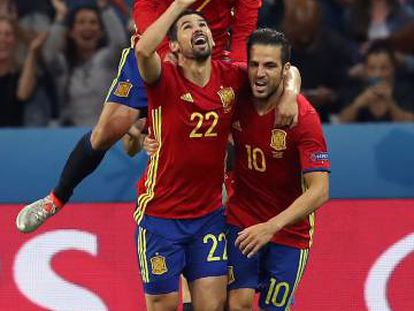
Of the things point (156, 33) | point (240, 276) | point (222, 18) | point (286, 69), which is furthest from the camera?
point (222, 18)

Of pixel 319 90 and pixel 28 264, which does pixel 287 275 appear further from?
pixel 319 90

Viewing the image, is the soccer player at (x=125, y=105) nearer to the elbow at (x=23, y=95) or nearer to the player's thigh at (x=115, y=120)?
the player's thigh at (x=115, y=120)

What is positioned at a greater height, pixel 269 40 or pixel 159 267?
pixel 269 40

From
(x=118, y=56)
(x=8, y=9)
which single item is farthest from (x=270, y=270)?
(x=8, y=9)

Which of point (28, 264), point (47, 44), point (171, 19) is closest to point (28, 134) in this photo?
point (28, 264)

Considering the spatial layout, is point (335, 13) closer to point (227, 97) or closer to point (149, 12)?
point (149, 12)

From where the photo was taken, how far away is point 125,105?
7.15 m

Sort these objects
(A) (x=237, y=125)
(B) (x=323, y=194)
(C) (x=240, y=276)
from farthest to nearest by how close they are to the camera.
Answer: (C) (x=240, y=276), (A) (x=237, y=125), (B) (x=323, y=194)

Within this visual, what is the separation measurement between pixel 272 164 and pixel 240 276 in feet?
2.00

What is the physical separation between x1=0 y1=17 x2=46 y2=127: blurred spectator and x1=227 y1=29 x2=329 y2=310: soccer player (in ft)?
8.66

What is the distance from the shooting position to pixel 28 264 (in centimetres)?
834

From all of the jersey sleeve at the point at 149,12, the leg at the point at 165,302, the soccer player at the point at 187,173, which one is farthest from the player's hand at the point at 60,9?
the leg at the point at 165,302

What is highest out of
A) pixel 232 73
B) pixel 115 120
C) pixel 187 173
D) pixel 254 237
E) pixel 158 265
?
pixel 232 73

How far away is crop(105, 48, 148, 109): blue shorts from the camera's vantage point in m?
7.09
